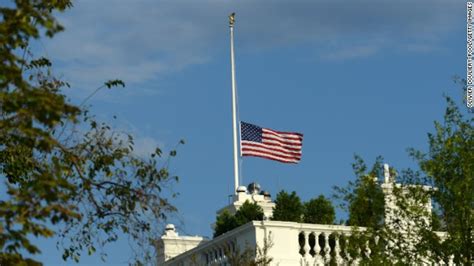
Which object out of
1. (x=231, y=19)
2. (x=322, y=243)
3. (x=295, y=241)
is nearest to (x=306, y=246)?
(x=295, y=241)

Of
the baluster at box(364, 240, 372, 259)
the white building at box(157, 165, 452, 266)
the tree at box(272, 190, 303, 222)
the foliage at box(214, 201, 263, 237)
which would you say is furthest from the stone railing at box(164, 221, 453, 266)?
the foliage at box(214, 201, 263, 237)

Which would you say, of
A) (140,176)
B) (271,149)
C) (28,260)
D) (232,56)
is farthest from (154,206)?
(232,56)

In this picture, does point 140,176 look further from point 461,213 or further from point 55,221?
point 461,213

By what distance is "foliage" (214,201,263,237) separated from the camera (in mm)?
57122

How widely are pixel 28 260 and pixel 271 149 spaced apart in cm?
4113

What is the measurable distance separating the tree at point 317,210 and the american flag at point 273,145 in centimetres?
207

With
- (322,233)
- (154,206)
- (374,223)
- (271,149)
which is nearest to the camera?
(154,206)

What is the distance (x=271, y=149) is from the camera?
185 ft

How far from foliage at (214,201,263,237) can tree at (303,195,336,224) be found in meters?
3.05

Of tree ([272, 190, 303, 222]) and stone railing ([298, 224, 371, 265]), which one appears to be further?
tree ([272, 190, 303, 222])

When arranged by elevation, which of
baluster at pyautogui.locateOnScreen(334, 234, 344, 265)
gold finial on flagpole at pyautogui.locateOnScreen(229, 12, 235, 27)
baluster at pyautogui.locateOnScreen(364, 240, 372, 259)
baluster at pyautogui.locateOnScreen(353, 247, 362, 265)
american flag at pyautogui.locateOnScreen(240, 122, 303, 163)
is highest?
gold finial on flagpole at pyautogui.locateOnScreen(229, 12, 235, 27)

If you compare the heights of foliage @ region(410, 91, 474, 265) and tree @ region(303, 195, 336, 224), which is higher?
tree @ region(303, 195, 336, 224)

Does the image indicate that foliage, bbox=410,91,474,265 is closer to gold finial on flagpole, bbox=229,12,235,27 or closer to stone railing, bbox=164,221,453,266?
stone railing, bbox=164,221,453,266

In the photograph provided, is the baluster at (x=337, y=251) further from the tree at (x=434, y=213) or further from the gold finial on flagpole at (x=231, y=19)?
the gold finial on flagpole at (x=231, y=19)
